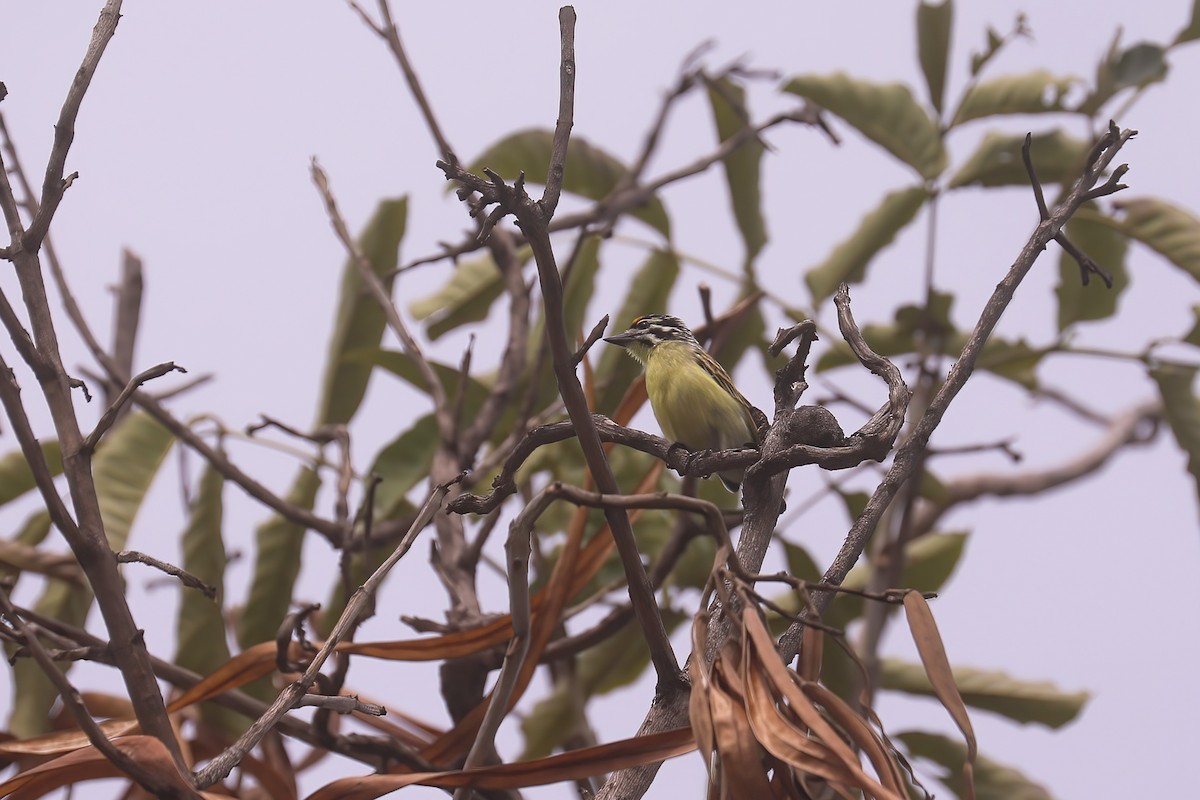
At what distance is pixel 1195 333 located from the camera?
2.82 metres

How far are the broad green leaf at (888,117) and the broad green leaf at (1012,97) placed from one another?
0.10 meters

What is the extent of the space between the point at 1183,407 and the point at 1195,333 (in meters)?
0.19

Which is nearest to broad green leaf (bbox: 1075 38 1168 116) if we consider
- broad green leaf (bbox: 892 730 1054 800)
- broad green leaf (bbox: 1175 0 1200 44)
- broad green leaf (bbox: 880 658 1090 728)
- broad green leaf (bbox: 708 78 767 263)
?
broad green leaf (bbox: 1175 0 1200 44)

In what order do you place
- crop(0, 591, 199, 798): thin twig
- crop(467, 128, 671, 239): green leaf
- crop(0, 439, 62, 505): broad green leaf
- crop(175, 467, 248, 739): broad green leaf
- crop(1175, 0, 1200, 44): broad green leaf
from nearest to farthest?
crop(0, 591, 199, 798): thin twig, crop(175, 467, 248, 739): broad green leaf, crop(0, 439, 62, 505): broad green leaf, crop(1175, 0, 1200, 44): broad green leaf, crop(467, 128, 671, 239): green leaf

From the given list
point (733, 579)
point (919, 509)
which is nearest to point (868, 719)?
point (733, 579)

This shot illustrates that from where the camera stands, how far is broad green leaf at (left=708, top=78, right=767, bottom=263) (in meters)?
3.11

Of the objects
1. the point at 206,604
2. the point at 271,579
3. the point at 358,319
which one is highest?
the point at 358,319

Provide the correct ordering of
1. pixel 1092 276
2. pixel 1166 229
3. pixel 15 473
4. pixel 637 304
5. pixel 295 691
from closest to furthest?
pixel 295 691, pixel 15 473, pixel 1166 229, pixel 1092 276, pixel 637 304

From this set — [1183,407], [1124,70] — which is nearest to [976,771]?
[1183,407]

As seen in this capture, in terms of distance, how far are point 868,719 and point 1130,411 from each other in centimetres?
480

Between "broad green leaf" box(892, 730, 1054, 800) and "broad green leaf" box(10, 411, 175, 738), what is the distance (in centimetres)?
179

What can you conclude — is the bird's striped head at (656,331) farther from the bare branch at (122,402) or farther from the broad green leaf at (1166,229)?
the bare branch at (122,402)

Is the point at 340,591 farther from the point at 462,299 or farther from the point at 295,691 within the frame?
the point at 295,691

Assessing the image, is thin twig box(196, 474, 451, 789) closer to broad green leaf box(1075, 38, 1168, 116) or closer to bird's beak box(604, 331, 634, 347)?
bird's beak box(604, 331, 634, 347)
